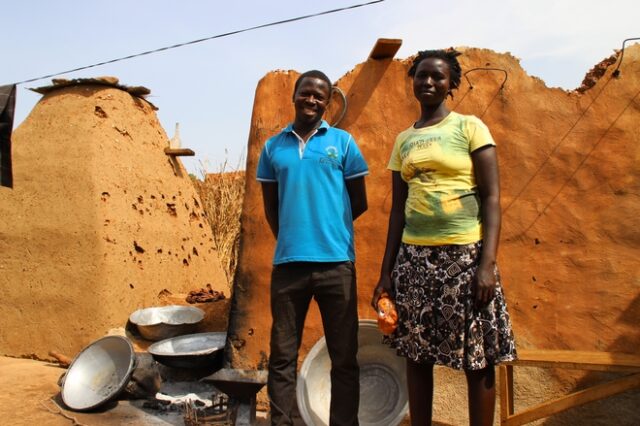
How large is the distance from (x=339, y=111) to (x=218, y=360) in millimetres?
2018

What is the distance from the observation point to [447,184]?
2348 mm

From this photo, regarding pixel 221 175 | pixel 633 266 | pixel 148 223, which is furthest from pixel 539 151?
pixel 221 175

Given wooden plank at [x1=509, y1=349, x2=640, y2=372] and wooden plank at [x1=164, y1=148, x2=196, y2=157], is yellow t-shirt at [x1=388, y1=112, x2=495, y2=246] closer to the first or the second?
wooden plank at [x1=509, y1=349, x2=640, y2=372]

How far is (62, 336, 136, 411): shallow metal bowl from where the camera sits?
4137mm

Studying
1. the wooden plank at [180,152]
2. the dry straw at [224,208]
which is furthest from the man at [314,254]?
the dry straw at [224,208]

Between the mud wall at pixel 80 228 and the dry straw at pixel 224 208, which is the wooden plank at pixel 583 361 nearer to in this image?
the mud wall at pixel 80 228

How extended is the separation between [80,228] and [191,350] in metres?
1.78

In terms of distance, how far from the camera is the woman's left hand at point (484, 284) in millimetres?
2246

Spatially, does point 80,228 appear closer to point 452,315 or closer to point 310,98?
point 310,98

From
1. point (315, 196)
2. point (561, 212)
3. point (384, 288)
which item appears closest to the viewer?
point (384, 288)

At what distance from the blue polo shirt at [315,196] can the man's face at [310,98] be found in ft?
0.25

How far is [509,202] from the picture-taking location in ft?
12.0

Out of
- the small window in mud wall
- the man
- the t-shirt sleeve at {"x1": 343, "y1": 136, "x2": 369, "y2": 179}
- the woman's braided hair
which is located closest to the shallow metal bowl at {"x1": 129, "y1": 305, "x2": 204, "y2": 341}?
the small window in mud wall

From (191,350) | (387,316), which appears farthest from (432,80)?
(191,350)
